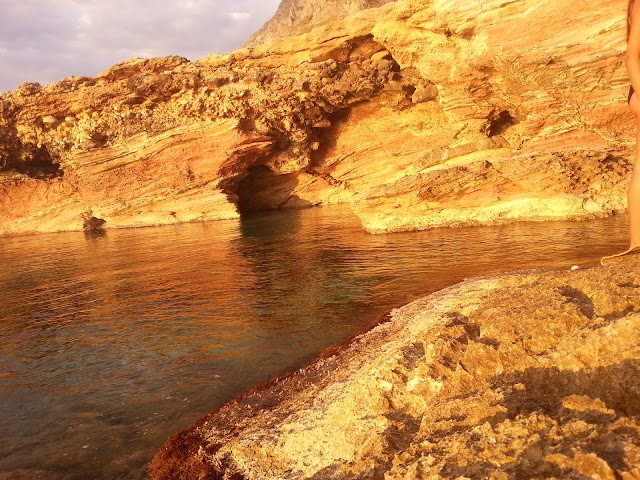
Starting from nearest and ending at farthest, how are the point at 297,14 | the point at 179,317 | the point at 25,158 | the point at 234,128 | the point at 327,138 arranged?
1. the point at 179,317
2. the point at 234,128
3. the point at 25,158
4. the point at 327,138
5. the point at 297,14

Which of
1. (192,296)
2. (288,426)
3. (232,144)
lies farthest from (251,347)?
(232,144)

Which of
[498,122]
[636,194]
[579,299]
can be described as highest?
[498,122]

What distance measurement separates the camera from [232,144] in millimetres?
29812

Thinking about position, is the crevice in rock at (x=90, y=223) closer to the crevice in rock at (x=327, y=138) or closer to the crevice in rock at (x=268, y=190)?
the crevice in rock at (x=268, y=190)

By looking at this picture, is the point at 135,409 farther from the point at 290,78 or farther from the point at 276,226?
the point at 290,78

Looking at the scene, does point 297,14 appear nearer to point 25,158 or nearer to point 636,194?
point 25,158

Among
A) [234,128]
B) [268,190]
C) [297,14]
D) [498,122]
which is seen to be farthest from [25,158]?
[297,14]

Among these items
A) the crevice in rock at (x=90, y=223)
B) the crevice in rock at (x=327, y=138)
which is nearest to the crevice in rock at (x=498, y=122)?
the crevice in rock at (x=327, y=138)

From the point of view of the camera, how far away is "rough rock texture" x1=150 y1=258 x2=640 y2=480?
1936mm

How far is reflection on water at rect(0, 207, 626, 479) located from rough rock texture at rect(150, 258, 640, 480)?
3.05 ft

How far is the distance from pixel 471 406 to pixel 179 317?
720cm

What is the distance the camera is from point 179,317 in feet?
28.5

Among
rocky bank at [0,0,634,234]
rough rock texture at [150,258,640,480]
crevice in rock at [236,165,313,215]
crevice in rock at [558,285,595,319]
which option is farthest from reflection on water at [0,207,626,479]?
crevice in rock at [236,165,313,215]

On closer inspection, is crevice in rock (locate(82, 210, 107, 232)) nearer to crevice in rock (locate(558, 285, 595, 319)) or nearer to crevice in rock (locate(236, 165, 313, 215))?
crevice in rock (locate(236, 165, 313, 215))
